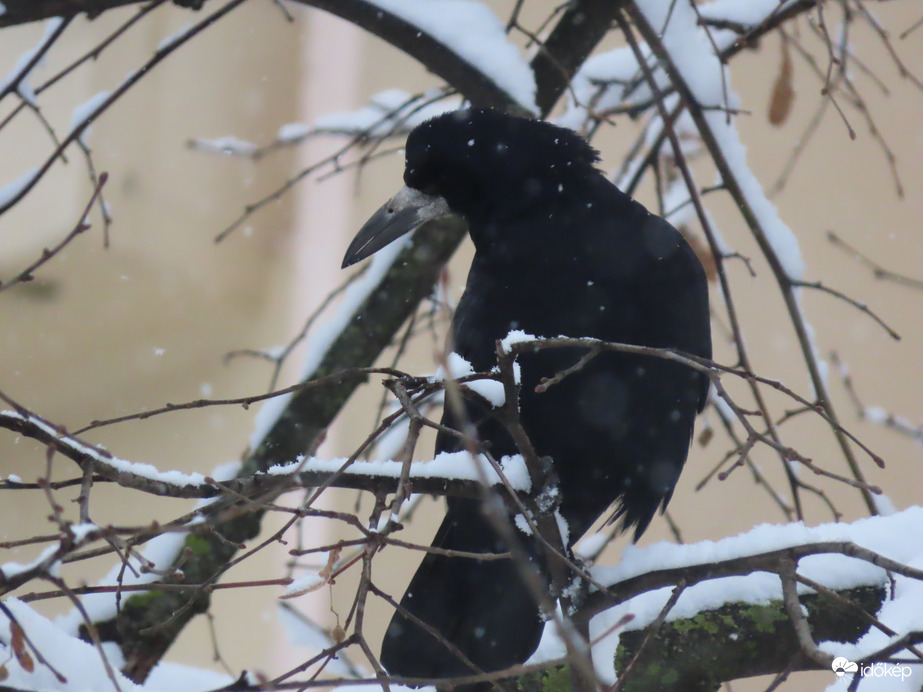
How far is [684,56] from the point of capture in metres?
2.03

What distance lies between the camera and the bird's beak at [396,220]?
6.64 feet

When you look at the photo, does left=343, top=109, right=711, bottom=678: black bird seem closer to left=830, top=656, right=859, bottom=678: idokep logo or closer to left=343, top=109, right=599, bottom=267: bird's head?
left=343, top=109, right=599, bottom=267: bird's head

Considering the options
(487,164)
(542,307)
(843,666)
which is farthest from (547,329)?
(843,666)

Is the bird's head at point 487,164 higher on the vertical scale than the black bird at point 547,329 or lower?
higher

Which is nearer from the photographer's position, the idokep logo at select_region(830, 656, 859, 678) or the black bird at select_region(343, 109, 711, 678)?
the idokep logo at select_region(830, 656, 859, 678)

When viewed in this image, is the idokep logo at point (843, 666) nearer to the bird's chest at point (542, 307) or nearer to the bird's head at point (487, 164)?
the bird's chest at point (542, 307)

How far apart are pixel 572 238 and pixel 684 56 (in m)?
0.58

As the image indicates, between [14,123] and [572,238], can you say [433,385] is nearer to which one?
[572,238]

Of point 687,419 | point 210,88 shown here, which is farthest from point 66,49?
point 687,419

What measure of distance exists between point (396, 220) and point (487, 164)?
10.0 inches

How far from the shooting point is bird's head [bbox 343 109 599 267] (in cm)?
193

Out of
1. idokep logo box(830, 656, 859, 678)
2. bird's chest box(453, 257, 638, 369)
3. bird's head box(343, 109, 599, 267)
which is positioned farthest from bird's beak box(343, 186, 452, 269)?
idokep logo box(830, 656, 859, 678)

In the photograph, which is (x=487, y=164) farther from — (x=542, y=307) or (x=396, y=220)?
(x=542, y=307)

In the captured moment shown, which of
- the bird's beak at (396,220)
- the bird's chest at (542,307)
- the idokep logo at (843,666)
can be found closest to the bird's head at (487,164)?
the bird's beak at (396,220)
